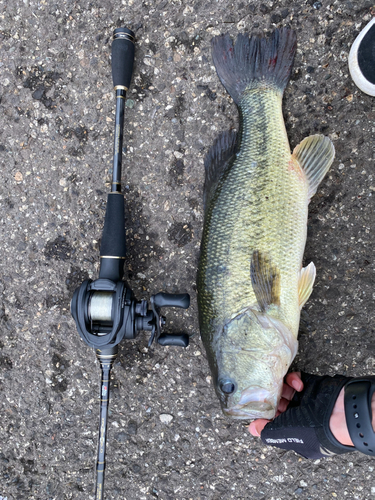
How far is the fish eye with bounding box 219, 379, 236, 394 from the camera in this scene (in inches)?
76.2

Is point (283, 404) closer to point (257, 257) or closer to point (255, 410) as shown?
point (255, 410)

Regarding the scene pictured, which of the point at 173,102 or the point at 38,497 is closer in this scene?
the point at 173,102

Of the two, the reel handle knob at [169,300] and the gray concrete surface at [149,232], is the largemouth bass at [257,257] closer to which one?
the reel handle knob at [169,300]

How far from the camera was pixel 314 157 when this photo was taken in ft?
7.06

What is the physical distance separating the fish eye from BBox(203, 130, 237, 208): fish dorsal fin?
1.11 m

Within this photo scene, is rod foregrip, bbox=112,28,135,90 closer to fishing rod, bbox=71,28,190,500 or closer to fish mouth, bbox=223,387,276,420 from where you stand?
fishing rod, bbox=71,28,190,500

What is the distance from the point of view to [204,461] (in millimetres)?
2492

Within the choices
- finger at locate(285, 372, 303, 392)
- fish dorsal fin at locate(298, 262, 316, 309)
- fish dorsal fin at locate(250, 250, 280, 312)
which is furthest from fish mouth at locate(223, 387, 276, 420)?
fish dorsal fin at locate(298, 262, 316, 309)

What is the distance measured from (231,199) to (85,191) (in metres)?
1.19

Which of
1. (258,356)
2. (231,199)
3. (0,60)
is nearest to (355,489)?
(258,356)

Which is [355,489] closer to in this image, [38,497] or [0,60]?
[38,497]

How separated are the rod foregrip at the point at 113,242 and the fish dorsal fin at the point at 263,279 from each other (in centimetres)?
84

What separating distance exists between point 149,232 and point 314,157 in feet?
4.14

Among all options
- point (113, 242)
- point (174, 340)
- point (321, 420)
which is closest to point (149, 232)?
point (113, 242)
